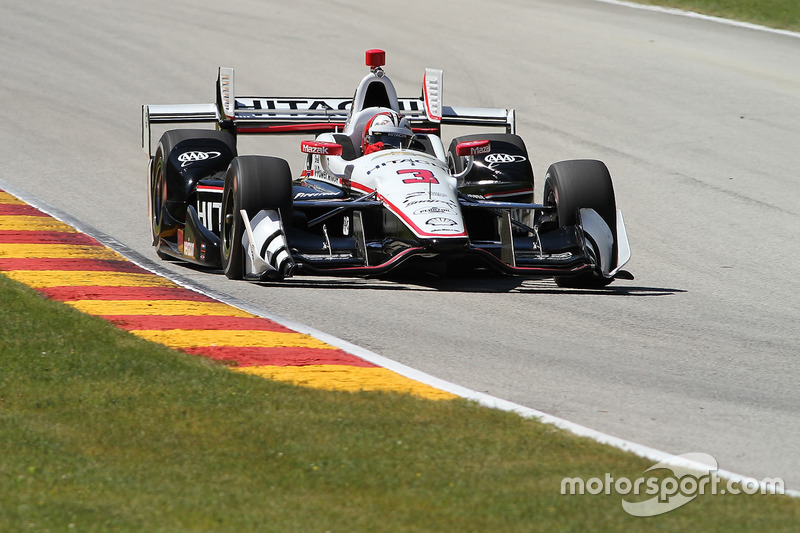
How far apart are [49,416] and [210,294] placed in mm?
3254

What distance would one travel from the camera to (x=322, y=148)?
989 cm

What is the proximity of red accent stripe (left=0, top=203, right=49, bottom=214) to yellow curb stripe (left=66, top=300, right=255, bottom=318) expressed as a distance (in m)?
4.18

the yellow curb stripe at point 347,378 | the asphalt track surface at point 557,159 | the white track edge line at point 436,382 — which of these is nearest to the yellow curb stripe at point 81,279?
the white track edge line at point 436,382

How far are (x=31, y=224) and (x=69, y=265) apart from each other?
2.11m

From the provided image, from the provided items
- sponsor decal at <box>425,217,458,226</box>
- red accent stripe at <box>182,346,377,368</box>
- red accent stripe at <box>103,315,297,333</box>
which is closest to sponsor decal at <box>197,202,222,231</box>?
sponsor decal at <box>425,217,458,226</box>

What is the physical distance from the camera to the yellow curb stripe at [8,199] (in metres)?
12.5

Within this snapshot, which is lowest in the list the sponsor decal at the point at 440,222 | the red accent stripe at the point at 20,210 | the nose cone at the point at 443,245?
the red accent stripe at the point at 20,210

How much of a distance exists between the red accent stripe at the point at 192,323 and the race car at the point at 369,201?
1.16 metres

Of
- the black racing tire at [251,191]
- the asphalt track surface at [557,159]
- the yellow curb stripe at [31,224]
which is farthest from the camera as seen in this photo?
the yellow curb stripe at [31,224]

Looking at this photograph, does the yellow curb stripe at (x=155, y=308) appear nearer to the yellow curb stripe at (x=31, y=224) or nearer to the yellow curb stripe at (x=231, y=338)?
the yellow curb stripe at (x=231, y=338)

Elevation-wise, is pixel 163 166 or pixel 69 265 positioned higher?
pixel 163 166

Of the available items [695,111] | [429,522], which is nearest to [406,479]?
[429,522]

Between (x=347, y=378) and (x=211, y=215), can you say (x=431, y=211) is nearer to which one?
(x=211, y=215)

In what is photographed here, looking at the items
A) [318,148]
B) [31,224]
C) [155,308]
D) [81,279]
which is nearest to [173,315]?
[155,308]
